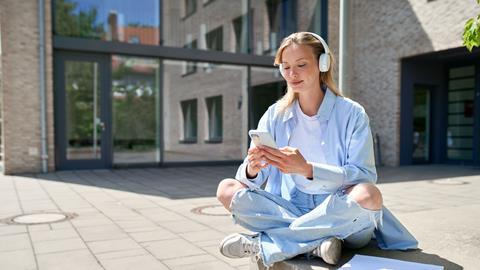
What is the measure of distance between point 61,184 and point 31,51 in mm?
3371

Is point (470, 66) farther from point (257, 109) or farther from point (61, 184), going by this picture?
point (61, 184)

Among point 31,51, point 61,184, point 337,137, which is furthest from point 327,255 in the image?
point 31,51

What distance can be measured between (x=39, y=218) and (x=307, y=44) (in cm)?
388

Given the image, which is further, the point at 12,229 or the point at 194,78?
the point at 194,78

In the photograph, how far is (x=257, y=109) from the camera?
12102mm

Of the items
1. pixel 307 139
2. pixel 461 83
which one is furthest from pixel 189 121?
pixel 307 139

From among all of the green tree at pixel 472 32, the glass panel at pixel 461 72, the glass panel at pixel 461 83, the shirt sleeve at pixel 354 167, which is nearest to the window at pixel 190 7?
the glass panel at pixel 461 72

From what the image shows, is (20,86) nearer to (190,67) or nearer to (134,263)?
(190,67)

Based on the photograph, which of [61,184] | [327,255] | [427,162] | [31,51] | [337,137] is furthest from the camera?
[427,162]

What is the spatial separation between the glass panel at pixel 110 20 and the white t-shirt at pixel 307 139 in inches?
335

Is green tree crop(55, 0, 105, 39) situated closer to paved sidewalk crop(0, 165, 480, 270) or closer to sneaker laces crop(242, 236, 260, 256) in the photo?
paved sidewalk crop(0, 165, 480, 270)

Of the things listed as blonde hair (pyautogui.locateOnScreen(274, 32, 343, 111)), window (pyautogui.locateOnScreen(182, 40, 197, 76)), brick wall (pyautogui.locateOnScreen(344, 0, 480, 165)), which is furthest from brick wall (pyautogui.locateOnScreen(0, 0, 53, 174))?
blonde hair (pyautogui.locateOnScreen(274, 32, 343, 111))

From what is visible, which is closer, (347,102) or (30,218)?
(347,102)

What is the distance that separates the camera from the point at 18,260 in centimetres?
322
